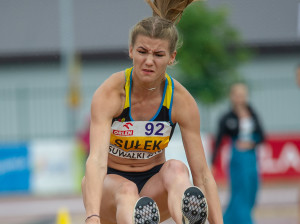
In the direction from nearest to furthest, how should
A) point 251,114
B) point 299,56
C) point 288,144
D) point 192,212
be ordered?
point 192,212
point 251,114
point 288,144
point 299,56

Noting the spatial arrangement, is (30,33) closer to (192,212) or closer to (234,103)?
(234,103)

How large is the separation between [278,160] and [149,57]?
10.8 metres

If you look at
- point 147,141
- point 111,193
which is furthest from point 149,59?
point 111,193

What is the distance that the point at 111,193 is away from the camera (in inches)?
178

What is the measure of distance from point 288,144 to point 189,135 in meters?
10.2

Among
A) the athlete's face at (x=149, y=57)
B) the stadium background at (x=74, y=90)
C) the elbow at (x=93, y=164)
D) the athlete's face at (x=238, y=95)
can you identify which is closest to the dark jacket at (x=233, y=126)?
the athlete's face at (x=238, y=95)

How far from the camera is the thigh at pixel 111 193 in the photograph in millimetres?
4504

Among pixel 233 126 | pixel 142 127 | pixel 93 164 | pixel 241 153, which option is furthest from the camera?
pixel 233 126

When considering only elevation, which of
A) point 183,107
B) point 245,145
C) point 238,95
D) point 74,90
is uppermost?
point 74,90

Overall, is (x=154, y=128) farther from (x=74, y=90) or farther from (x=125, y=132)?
(x=74, y=90)

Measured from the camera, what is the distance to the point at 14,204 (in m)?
13.3

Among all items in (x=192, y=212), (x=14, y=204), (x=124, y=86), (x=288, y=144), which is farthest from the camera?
(x=288, y=144)

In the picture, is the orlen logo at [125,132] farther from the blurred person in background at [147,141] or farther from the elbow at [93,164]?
the elbow at [93,164]

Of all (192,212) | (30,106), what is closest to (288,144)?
(30,106)
